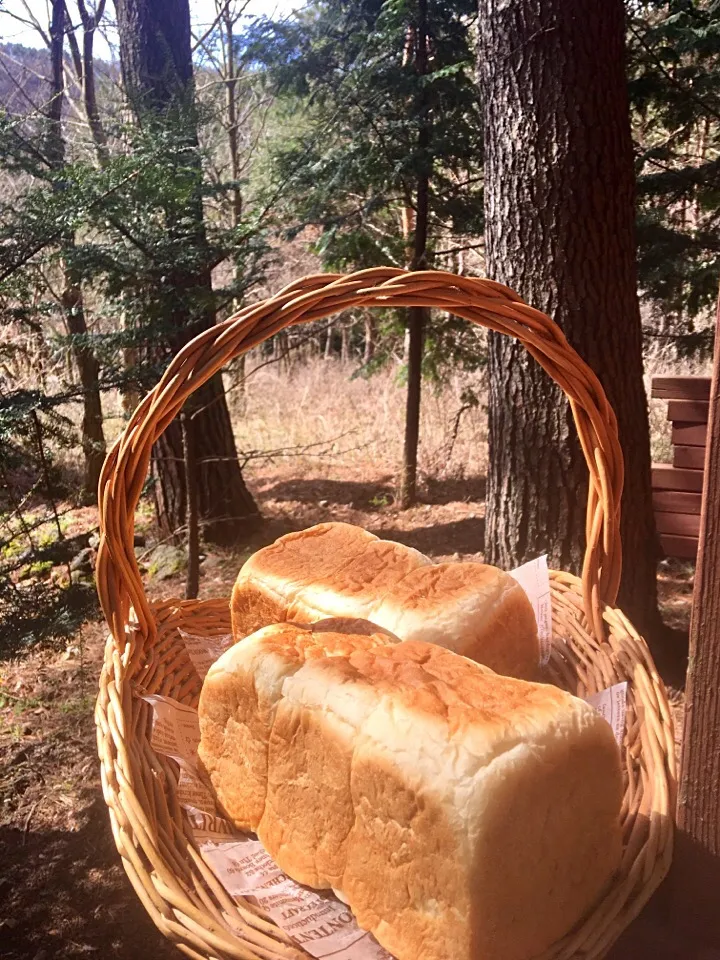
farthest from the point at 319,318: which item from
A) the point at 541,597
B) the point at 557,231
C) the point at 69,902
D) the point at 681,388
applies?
the point at 681,388

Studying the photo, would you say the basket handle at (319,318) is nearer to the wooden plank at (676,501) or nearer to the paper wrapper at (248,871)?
the paper wrapper at (248,871)

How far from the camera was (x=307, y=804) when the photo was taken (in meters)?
1.20

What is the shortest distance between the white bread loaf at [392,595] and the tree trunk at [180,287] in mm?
1051

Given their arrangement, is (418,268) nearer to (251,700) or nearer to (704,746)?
(251,700)

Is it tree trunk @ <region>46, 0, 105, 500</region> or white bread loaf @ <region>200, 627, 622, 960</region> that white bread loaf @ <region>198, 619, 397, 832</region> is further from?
tree trunk @ <region>46, 0, 105, 500</region>

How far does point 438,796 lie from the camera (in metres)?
0.97

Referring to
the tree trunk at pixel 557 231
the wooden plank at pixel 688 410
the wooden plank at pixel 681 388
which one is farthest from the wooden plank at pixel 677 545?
the tree trunk at pixel 557 231

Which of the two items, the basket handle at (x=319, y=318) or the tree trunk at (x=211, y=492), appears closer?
the basket handle at (x=319, y=318)

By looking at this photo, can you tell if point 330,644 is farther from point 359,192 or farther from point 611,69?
point 359,192

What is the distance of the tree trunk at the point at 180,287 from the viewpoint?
284cm

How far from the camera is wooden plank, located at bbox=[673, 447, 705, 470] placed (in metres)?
3.66

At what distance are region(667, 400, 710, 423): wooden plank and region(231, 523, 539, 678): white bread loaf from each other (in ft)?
8.09

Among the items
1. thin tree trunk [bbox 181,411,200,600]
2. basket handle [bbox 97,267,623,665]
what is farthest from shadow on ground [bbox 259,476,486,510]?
basket handle [bbox 97,267,623,665]

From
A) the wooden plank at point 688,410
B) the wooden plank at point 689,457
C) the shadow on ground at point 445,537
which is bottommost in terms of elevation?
the shadow on ground at point 445,537
